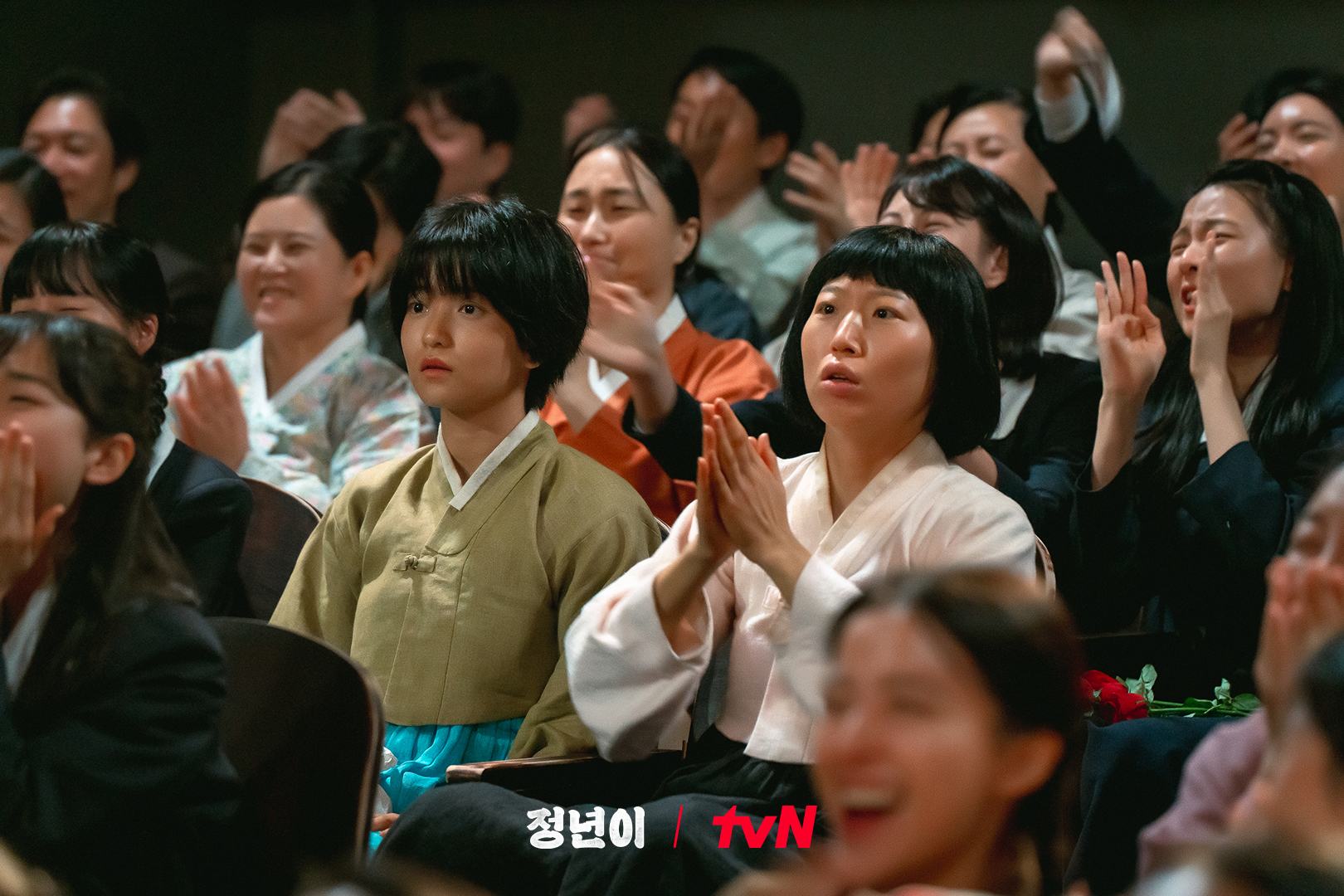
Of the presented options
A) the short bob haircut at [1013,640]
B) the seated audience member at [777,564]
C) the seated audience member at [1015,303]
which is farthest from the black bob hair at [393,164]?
the short bob haircut at [1013,640]

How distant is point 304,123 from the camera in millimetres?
4168

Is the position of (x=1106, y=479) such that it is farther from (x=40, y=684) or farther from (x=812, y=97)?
(x=812, y=97)

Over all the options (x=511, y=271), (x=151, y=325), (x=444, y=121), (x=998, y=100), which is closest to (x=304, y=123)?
(x=444, y=121)

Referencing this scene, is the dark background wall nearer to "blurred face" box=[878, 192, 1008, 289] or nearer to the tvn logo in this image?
"blurred face" box=[878, 192, 1008, 289]

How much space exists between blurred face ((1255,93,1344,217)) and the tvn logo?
1.97 metres

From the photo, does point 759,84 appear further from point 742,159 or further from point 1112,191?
point 1112,191

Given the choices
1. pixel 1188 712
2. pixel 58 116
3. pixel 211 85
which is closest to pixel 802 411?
pixel 1188 712

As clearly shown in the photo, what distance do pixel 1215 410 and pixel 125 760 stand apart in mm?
1635

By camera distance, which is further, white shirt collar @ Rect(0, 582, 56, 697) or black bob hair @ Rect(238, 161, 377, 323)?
black bob hair @ Rect(238, 161, 377, 323)

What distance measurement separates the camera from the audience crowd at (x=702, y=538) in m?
1.24

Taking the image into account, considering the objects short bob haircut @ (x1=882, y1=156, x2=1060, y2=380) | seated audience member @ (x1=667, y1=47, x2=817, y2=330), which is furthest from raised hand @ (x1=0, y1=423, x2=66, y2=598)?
seated audience member @ (x1=667, y1=47, x2=817, y2=330)

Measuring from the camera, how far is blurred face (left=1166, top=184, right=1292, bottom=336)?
239cm

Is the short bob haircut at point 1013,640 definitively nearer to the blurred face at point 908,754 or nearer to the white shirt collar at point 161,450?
the blurred face at point 908,754

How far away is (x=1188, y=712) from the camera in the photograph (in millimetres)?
2188
